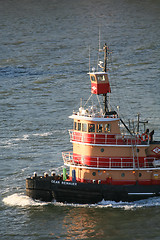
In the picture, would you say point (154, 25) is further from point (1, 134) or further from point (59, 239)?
point (59, 239)

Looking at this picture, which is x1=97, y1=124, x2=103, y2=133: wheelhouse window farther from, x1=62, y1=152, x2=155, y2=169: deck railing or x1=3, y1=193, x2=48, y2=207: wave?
x1=3, y1=193, x2=48, y2=207: wave

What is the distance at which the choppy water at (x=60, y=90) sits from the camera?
44406 mm

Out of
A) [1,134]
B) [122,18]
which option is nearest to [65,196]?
[1,134]

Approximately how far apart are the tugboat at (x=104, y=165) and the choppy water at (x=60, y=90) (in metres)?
0.93

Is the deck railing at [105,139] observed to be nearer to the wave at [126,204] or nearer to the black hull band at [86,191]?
the black hull band at [86,191]

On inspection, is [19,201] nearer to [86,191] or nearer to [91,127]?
[86,191]

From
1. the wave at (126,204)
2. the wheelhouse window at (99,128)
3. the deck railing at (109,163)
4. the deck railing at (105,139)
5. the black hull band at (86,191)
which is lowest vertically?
the wave at (126,204)

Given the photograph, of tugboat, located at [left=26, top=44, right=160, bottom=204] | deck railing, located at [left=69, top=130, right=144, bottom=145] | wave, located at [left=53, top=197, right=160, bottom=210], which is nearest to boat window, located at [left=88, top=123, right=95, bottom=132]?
tugboat, located at [left=26, top=44, right=160, bottom=204]

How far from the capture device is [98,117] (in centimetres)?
4766

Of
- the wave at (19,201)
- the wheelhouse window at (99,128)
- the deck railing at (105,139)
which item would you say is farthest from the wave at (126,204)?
the wheelhouse window at (99,128)

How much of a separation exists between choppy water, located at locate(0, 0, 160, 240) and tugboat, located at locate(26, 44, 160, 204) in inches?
36.4

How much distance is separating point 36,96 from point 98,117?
1487 inches

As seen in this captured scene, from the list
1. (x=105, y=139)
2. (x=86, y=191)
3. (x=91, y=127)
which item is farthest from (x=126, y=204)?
(x=91, y=127)

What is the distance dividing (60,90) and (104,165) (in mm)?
39663
